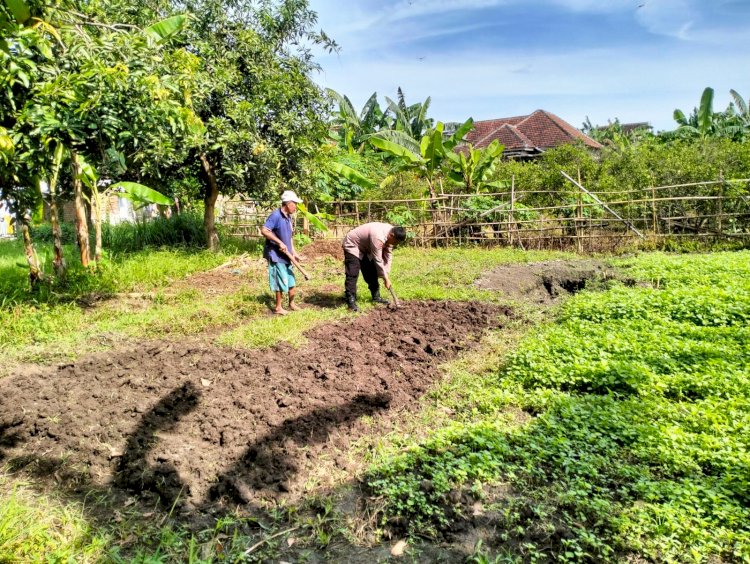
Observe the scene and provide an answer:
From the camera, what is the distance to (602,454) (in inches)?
133

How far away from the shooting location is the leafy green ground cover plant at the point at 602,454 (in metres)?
2.65

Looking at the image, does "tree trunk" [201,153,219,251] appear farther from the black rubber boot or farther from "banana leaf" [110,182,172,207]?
the black rubber boot

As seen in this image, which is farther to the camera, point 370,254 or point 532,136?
point 532,136

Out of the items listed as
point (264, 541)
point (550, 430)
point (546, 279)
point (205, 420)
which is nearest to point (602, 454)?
point (550, 430)

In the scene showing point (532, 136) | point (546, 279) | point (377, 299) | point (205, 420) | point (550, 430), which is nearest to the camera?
point (550, 430)

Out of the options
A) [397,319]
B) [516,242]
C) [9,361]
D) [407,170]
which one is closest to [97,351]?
[9,361]

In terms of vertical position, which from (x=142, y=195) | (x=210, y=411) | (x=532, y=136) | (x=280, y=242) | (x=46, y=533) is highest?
(x=532, y=136)

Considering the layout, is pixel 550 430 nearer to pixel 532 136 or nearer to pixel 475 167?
pixel 475 167

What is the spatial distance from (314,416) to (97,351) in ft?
9.64

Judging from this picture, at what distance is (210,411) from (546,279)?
22.5 ft

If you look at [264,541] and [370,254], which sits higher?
[370,254]

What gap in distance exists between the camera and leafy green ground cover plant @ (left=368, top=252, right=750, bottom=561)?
8.70ft

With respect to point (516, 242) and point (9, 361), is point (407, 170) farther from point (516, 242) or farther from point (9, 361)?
point (9, 361)

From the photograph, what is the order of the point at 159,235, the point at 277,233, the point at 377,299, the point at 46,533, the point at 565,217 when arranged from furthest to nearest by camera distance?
the point at 565,217 → the point at 159,235 → the point at 377,299 → the point at 277,233 → the point at 46,533
